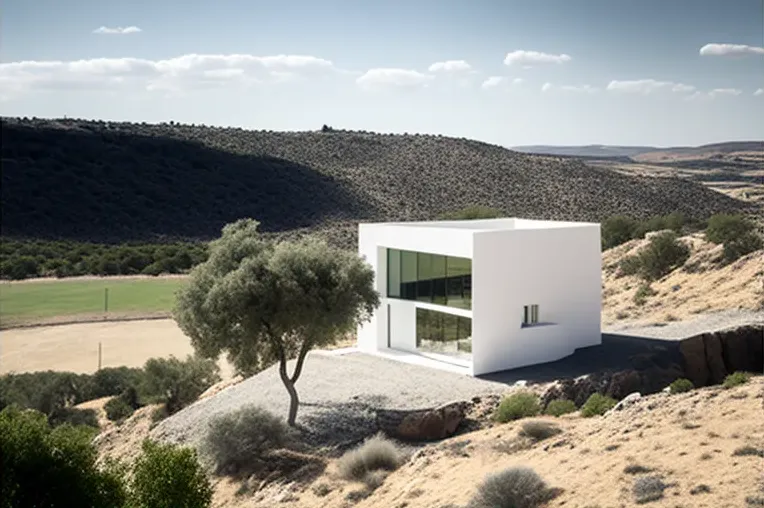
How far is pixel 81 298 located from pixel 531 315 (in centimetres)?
3207

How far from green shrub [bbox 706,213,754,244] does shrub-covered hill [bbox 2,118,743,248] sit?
29.1m

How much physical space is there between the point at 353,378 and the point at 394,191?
193 ft

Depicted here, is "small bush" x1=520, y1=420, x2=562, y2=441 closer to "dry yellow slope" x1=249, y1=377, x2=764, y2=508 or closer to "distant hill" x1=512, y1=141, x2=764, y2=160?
"dry yellow slope" x1=249, y1=377, x2=764, y2=508

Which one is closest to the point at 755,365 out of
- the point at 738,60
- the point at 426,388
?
the point at 426,388

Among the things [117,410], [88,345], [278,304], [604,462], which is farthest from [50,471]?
[88,345]

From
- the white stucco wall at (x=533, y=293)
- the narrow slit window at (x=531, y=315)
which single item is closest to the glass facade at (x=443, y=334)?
the white stucco wall at (x=533, y=293)

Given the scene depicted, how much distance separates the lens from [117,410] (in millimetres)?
29562

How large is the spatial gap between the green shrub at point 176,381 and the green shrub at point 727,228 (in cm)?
2323

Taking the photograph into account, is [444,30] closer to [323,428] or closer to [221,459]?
[323,428]

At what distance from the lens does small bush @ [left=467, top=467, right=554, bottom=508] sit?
1319cm

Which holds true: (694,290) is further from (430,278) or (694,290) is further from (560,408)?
(560,408)

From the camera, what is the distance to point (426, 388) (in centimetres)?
2319

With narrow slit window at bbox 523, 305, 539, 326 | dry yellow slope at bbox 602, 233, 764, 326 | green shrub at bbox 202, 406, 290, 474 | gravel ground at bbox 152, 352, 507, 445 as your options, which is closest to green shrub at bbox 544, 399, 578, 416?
gravel ground at bbox 152, 352, 507, 445

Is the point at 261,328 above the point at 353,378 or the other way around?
above
